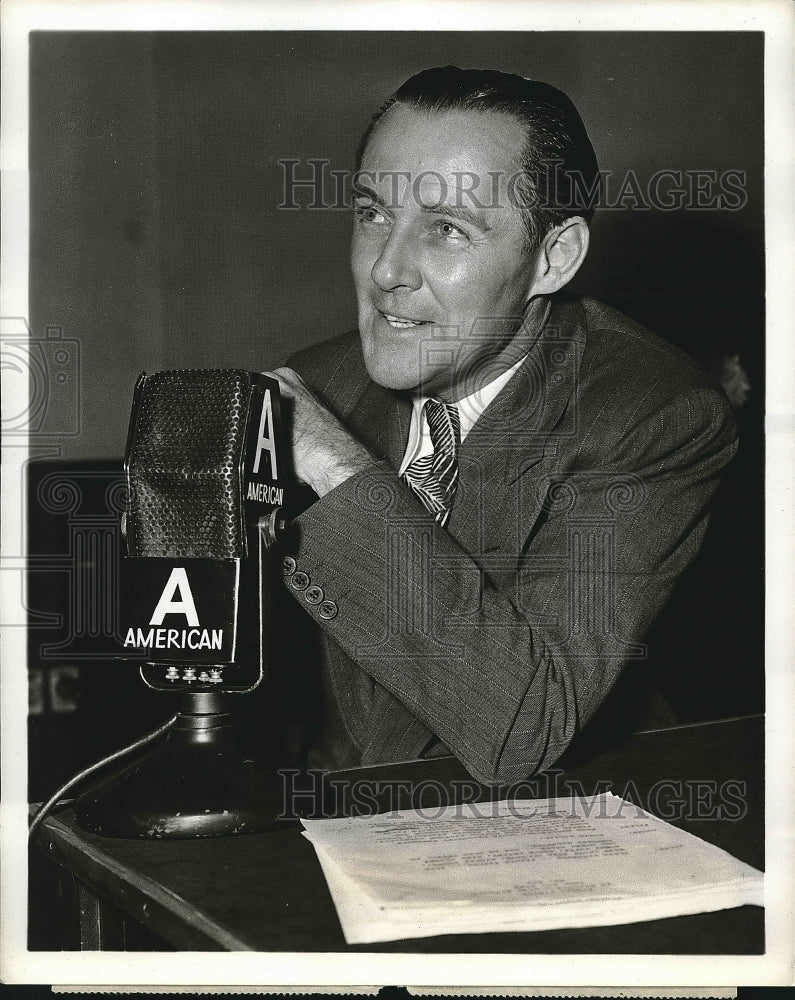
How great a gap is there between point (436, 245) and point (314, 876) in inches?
41.8

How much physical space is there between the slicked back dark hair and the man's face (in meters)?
0.02

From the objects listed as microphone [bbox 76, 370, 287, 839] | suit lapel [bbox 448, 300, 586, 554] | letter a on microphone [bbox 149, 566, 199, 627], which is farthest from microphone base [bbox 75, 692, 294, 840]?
suit lapel [bbox 448, 300, 586, 554]

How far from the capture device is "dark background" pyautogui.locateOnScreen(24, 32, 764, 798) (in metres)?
1.73

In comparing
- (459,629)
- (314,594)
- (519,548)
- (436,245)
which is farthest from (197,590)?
(436,245)

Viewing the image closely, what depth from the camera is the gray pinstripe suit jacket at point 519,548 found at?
1350 mm

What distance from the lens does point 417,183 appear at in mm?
1639

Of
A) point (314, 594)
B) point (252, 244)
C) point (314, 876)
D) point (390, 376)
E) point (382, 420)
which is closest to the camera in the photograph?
point (314, 876)

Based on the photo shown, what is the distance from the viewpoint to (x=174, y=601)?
112 centimetres

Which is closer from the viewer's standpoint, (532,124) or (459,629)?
(459,629)

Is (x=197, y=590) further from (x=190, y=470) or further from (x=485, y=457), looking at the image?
(x=485, y=457)

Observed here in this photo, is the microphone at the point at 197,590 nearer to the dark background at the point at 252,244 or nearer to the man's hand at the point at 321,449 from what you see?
the man's hand at the point at 321,449

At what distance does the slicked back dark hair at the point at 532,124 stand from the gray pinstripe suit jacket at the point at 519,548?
189 millimetres

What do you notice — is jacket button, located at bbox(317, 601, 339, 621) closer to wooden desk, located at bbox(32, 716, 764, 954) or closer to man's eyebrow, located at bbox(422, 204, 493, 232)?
wooden desk, located at bbox(32, 716, 764, 954)

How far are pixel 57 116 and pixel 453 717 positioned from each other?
123 cm
